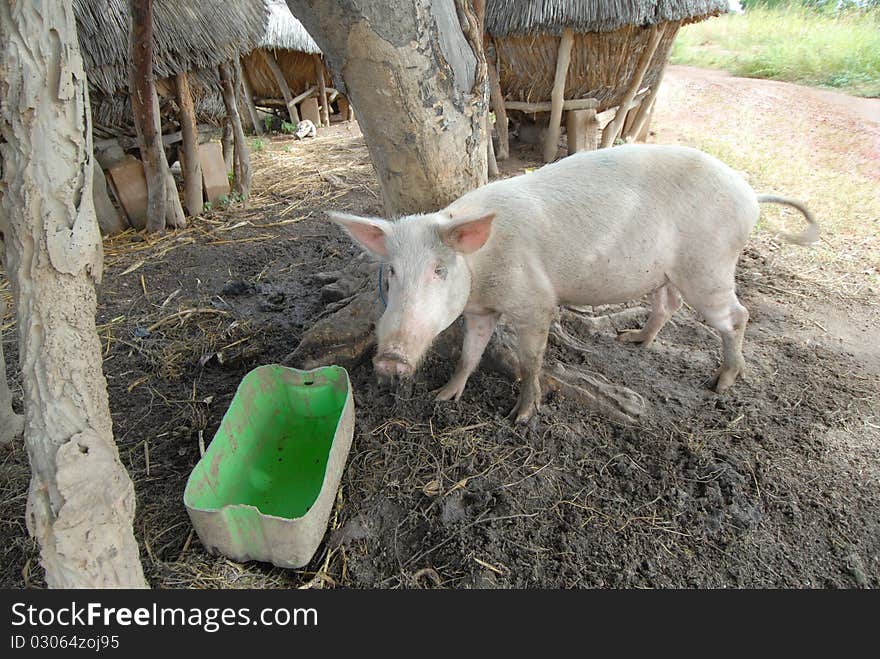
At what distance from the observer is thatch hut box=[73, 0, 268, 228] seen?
4727 mm

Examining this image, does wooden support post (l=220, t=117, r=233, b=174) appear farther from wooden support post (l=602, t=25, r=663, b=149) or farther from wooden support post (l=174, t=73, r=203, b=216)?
wooden support post (l=602, t=25, r=663, b=149)

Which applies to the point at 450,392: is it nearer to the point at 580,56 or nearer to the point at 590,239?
the point at 590,239

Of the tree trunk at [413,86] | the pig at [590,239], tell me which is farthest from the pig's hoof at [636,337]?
the tree trunk at [413,86]

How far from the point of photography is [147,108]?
4961 mm

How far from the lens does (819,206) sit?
5.47 metres

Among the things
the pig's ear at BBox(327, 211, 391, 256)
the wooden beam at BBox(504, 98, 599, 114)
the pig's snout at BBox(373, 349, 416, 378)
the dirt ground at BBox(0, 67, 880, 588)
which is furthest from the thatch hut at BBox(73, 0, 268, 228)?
the pig's snout at BBox(373, 349, 416, 378)

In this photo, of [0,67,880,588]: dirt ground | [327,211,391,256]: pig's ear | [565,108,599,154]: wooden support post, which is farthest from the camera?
[565,108,599,154]: wooden support post

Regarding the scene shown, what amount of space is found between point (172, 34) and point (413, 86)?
356cm

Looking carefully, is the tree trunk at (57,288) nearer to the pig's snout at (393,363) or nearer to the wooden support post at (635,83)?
the pig's snout at (393,363)

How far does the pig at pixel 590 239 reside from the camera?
2.67 meters

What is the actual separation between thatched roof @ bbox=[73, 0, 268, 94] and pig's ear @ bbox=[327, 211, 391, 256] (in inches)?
144

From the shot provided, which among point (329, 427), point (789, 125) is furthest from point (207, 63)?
point (789, 125)

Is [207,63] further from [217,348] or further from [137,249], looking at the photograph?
[217,348]

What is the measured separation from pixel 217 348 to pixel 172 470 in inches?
39.7
